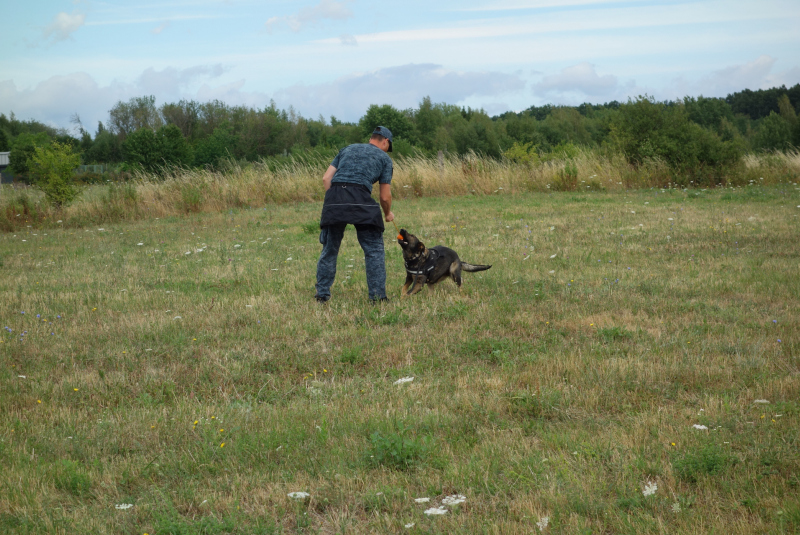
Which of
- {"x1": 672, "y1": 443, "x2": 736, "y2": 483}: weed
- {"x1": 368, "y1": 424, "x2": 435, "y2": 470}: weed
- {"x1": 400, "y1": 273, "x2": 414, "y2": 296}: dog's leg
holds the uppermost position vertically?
{"x1": 400, "y1": 273, "x2": 414, "y2": 296}: dog's leg

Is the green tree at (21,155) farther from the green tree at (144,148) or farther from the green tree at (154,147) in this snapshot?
the green tree at (154,147)

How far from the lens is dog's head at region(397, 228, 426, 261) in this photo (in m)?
6.70

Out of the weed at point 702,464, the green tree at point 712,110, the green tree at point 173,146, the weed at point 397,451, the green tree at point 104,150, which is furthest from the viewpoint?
the green tree at point 712,110

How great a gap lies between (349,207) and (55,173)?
40.0 feet

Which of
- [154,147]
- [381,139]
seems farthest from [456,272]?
[154,147]

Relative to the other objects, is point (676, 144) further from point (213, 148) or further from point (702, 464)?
point (213, 148)

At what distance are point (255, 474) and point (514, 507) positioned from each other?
133 centimetres

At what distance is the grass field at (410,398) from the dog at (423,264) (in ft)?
0.61

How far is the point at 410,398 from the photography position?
13.5ft

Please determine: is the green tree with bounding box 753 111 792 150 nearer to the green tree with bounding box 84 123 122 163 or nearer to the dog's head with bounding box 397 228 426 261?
the dog's head with bounding box 397 228 426 261

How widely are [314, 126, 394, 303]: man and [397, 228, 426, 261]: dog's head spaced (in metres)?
0.25

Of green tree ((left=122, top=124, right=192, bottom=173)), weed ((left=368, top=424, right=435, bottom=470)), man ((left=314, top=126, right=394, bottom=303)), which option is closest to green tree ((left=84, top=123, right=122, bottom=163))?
green tree ((left=122, top=124, right=192, bottom=173))

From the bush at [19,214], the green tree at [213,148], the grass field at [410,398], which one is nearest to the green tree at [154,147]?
the green tree at [213,148]

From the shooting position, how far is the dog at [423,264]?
6.77 meters
